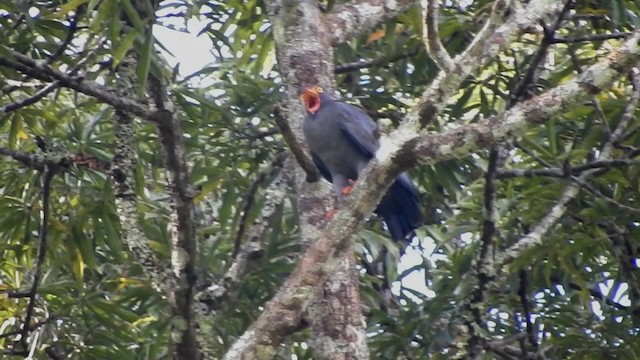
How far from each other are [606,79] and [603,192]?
61.4 inches

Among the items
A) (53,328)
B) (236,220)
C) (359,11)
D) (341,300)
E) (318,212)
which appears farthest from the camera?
(236,220)

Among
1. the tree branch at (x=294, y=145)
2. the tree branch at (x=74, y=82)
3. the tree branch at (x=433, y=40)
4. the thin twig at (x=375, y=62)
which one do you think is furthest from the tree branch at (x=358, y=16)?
the tree branch at (x=433, y=40)

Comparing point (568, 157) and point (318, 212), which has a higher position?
point (568, 157)

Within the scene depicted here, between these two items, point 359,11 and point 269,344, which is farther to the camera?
point 359,11

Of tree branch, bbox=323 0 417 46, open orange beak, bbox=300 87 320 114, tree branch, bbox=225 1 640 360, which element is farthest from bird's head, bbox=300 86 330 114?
tree branch, bbox=225 1 640 360

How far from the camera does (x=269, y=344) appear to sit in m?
2.93

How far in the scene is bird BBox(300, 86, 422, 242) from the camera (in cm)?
517

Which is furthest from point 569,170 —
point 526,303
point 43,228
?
point 43,228

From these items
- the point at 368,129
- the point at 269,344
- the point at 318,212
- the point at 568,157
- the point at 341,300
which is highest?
the point at 368,129

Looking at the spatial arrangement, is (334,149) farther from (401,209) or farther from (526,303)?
(526,303)

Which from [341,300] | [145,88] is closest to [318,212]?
[341,300]

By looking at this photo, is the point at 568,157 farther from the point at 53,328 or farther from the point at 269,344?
the point at 53,328

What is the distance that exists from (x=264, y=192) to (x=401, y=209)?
60cm

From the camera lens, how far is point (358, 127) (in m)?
5.29
